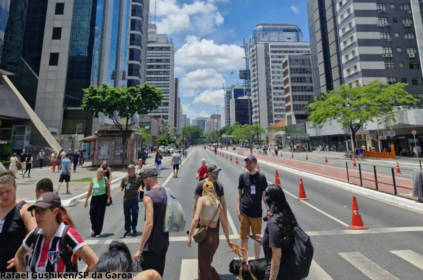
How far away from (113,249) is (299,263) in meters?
1.87

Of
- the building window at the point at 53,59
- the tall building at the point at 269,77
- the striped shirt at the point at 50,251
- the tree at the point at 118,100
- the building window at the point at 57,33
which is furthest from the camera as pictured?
the tall building at the point at 269,77

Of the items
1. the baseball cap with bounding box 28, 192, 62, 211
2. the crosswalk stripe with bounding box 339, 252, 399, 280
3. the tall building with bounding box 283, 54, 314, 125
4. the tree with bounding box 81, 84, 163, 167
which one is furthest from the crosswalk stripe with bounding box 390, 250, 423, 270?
the tall building with bounding box 283, 54, 314, 125

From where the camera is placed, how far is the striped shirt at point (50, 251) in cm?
199

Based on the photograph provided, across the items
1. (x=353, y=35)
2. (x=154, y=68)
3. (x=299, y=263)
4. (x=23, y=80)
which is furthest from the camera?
(x=154, y=68)

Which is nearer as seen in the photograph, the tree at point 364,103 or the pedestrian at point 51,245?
the pedestrian at point 51,245

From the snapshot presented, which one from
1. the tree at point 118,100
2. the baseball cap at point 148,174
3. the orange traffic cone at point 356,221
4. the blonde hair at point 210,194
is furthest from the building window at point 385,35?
the baseball cap at point 148,174

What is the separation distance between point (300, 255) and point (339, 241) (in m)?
3.80

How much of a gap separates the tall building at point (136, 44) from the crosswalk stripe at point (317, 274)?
65.6 metres

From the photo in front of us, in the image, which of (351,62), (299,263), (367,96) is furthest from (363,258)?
(351,62)

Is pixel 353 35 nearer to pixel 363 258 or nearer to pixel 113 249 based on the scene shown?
pixel 363 258

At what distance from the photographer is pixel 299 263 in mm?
2191

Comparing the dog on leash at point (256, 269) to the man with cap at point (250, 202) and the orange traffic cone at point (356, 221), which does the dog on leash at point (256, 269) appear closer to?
the man with cap at point (250, 202)

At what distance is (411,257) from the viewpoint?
4.18 metres

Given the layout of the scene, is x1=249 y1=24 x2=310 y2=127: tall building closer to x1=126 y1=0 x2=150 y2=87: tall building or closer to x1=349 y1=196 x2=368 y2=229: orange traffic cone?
x1=126 y1=0 x2=150 y2=87: tall building
